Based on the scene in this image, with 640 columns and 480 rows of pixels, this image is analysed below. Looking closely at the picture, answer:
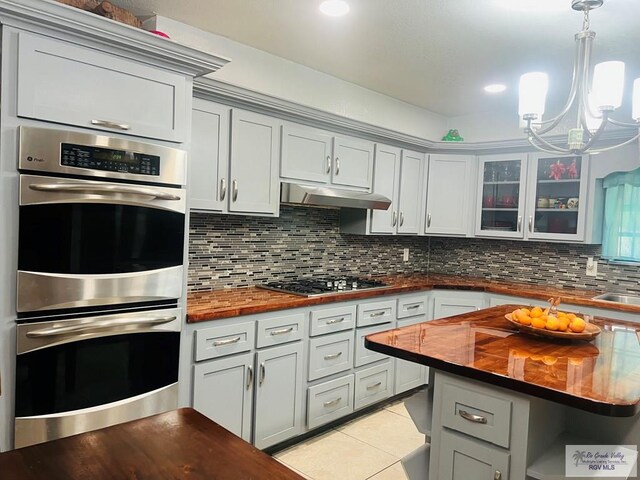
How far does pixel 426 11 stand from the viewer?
2.40 meters

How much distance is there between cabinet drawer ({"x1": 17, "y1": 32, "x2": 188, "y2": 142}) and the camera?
68.8 inches

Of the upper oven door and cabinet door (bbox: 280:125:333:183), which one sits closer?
the upper oven door

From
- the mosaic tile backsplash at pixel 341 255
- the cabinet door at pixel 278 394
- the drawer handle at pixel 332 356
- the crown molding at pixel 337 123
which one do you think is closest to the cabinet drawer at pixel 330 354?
the drawer handle at pixel 332 356

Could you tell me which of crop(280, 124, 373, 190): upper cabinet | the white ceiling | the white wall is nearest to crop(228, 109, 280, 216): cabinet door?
crop(280, 124, 373, 190): upper cabinet

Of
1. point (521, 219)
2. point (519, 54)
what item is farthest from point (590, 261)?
point (519, 54)

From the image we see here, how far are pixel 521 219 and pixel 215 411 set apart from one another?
120 inches

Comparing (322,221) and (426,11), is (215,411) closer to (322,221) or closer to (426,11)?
(322,221)

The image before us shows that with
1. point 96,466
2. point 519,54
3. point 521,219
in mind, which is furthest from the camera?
point 521,219

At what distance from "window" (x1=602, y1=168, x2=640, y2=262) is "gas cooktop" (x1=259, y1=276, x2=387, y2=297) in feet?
6.31

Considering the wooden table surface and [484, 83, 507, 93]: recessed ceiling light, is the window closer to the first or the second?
[484, 83, 507, 93]: recessed ceiling light

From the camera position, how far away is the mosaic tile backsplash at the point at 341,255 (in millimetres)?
3139

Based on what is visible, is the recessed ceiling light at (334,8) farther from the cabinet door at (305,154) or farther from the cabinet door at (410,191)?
the cabinet door at (410,191)

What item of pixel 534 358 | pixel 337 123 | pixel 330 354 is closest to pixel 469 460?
pixel 534 358

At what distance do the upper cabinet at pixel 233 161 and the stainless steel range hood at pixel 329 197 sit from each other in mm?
95
